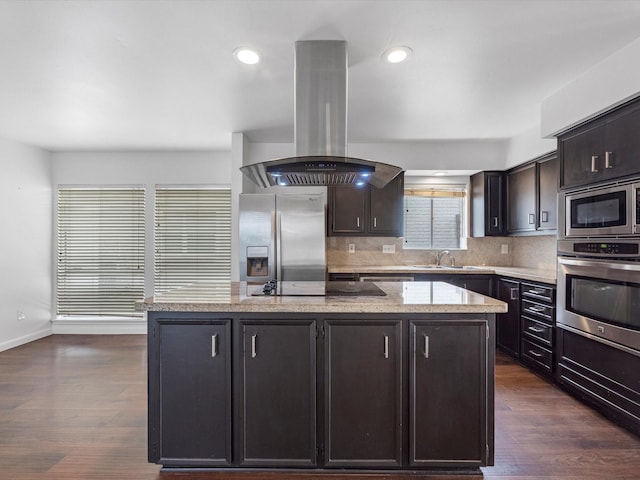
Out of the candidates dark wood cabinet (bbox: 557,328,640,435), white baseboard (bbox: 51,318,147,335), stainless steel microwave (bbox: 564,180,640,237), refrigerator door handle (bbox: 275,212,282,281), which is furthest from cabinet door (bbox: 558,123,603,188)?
white baseboard (bbox: 51,318,147,335)

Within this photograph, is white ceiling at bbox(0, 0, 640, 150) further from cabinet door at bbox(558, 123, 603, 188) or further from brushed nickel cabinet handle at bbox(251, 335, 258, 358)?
brushed nickel cabinet handle at bbox(251, 335, 258, 358)

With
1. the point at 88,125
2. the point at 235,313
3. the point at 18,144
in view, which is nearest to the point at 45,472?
the point at 235,313

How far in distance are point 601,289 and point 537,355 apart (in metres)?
1.10

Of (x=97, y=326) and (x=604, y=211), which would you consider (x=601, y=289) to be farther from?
(x=97, y=326)

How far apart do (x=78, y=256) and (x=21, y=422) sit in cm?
302

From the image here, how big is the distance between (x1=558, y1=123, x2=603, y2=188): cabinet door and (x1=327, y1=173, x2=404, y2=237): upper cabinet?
1.90 meters

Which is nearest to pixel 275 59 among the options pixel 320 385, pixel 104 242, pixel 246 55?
pixel 246 55

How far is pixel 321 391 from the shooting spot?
1.96 metres

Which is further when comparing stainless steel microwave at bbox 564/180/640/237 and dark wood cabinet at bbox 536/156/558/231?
dark wood cabinet at bbox 536/156/558/231

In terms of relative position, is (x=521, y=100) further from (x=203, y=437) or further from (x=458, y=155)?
(x=203, y=437)

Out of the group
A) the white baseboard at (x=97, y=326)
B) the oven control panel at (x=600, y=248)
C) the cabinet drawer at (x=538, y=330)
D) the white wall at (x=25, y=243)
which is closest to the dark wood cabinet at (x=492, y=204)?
the cabinet drawer at (x=538, y=330)

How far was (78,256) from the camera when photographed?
509 centimetres

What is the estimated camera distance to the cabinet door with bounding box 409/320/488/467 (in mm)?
1934

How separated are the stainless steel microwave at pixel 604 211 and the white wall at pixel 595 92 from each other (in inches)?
21.9
